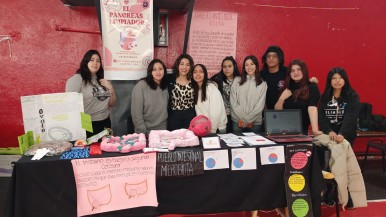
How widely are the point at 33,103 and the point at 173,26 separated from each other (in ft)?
6.42

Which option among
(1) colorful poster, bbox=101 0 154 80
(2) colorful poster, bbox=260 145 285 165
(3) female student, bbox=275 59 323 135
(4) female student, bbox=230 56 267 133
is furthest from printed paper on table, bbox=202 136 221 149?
(1) colorful poster, bbox=101 0 154 80

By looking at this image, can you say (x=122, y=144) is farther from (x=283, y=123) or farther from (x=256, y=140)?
(x=283, y=123)

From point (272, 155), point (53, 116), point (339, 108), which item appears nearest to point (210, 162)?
point (272, 155)

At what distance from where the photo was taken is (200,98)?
8.13 ft

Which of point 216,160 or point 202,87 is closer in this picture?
point 216,160

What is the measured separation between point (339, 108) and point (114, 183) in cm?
197

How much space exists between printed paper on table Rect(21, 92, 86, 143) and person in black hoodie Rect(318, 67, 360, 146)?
2032 millimetres

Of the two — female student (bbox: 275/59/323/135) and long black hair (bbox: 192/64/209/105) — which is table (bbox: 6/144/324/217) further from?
long black hair (bbox: 192/64/209/105)

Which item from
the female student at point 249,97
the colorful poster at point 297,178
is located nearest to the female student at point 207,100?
the female student at point 249,97

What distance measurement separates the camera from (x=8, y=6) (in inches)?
121

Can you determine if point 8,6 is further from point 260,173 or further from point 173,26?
point 260,173

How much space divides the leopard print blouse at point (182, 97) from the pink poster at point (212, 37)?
1.03 meters

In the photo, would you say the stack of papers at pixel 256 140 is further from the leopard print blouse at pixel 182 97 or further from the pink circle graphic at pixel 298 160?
the leopard print blouse at pixel 182 97

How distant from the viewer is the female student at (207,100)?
2.47 metres
